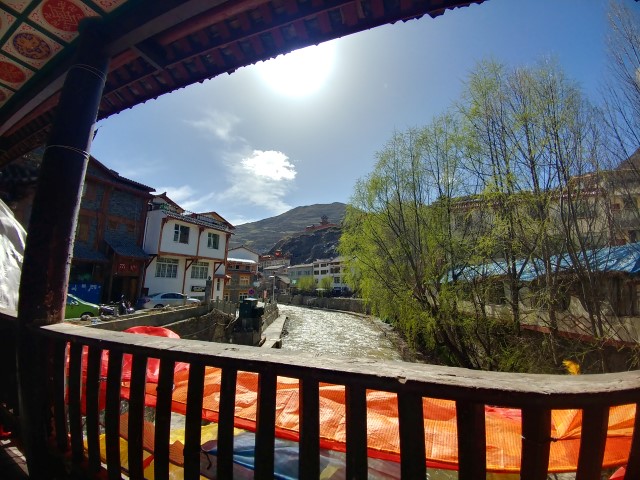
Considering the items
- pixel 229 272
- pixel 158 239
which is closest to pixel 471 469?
pixel 158 239

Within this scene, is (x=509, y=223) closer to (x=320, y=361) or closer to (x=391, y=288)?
(x=391, y=288)

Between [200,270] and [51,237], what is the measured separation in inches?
1081

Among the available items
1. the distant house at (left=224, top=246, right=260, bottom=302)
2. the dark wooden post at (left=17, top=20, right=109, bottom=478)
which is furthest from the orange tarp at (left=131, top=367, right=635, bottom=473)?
the distant house at (left=224, top=246, right=260, bottom=302)

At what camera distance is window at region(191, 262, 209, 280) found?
27.1 m

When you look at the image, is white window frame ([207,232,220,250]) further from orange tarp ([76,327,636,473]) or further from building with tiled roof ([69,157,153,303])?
orange tarp ([76,327,636,473])

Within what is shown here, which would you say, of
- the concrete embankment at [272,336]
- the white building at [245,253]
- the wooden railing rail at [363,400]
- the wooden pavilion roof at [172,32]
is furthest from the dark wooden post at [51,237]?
the white building at [245,253]

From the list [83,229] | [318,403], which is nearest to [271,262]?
[83,229]

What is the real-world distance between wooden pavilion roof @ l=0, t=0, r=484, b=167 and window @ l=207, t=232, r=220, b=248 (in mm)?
24993

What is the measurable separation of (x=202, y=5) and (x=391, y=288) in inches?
530

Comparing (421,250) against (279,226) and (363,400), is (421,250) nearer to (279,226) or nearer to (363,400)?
(363,400)

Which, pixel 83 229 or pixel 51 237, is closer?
pixel 51 237

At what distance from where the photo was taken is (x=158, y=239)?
22.8 m

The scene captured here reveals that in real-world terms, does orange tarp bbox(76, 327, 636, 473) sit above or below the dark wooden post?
below

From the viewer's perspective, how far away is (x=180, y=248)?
24547 millimetres
